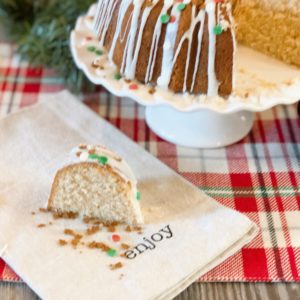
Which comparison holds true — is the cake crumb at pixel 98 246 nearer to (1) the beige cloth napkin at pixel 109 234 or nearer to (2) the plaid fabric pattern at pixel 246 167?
(1) the beige cloth napkin at pixel 109 234

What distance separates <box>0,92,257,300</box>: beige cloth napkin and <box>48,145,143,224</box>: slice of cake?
37 millimetres

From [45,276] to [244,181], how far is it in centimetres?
54

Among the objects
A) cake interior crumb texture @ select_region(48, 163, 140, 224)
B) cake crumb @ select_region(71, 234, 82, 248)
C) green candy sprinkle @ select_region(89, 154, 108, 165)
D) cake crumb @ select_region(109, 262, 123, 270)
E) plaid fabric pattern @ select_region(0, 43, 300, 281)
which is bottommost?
plaid fabric pattern @ select_region(0, 43, 300, 281)

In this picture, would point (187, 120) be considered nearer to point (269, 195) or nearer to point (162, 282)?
point (269, 195)

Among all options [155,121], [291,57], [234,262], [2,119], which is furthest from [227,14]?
[2,119]

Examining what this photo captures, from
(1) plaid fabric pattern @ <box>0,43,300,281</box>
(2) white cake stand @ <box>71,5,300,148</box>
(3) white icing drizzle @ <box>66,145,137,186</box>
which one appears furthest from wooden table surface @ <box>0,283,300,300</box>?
(2) white cake stand @ <box>71,5,300,148</box>

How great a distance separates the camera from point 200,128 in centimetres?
144

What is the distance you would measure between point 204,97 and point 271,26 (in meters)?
0.33

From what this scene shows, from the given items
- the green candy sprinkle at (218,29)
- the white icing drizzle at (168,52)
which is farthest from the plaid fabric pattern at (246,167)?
the green candy sprinkle at (218,29)

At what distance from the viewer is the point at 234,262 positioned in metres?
1.12

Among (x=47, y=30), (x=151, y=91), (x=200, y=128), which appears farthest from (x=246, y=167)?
(x=47, y=30)

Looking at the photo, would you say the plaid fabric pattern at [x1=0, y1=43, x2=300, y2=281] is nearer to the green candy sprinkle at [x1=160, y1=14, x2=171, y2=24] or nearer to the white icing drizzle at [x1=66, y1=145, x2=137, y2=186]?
the white icing drizzle at [x1=66, y1=145, x2=137, y2=186]

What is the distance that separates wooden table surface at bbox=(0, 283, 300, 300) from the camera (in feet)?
3.54

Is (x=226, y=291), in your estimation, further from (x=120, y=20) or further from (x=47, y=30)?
(x=47, y=30)
